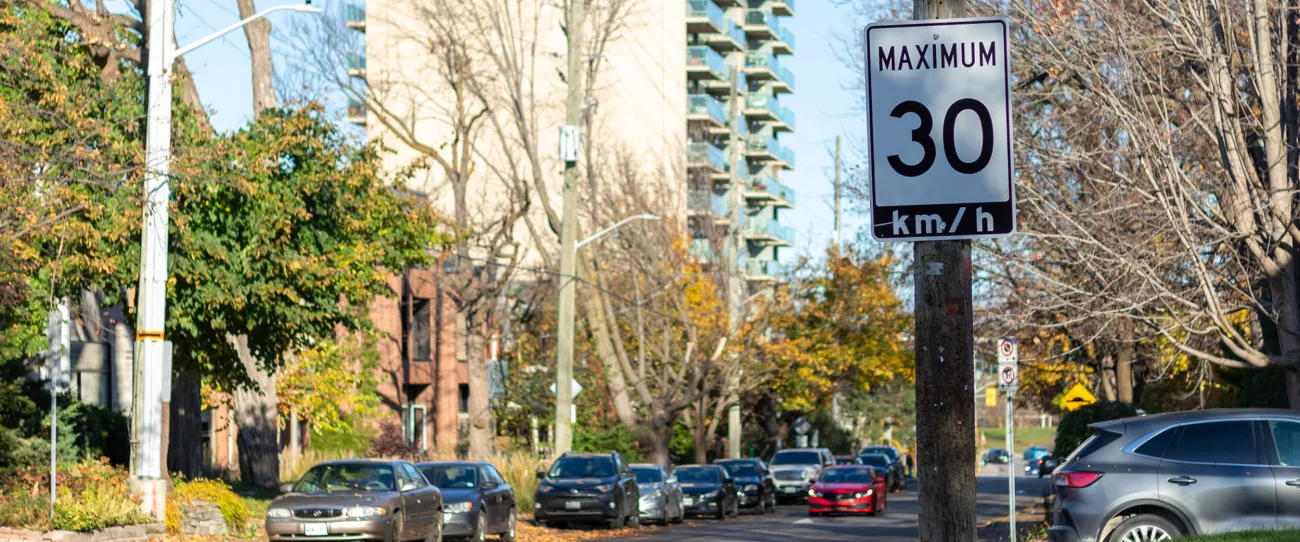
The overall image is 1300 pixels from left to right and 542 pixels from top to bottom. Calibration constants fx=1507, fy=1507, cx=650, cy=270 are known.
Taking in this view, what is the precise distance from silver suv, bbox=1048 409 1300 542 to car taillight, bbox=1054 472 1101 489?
0.03 ft

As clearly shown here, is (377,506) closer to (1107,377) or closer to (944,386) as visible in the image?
(944,386)

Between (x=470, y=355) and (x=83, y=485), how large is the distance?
27854 mm

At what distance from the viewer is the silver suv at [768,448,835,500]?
154 feet

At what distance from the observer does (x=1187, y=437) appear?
14.3m

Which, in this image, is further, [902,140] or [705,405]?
[705,405]

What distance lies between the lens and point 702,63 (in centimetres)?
7700

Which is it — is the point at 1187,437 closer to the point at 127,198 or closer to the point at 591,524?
the point at 127,198

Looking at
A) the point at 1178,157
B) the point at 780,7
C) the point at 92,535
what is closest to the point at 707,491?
the point at 1178,157

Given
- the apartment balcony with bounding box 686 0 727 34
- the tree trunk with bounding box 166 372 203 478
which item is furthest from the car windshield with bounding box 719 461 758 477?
the apartment balcony with bounding box 686 0 727 34

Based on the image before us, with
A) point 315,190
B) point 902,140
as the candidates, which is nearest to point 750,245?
point 315,190

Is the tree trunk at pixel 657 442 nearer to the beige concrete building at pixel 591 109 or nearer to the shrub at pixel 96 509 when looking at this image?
the beige concrete building at pixel 591 109

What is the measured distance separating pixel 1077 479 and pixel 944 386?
9256mm

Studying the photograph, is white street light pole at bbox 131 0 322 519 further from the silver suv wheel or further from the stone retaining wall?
the silver suv wheel

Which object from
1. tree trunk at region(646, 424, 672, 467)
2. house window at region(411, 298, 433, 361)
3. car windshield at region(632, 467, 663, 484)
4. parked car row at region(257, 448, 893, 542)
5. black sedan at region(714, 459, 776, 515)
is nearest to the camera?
parked car row at region(257, 448, 893, 542)
